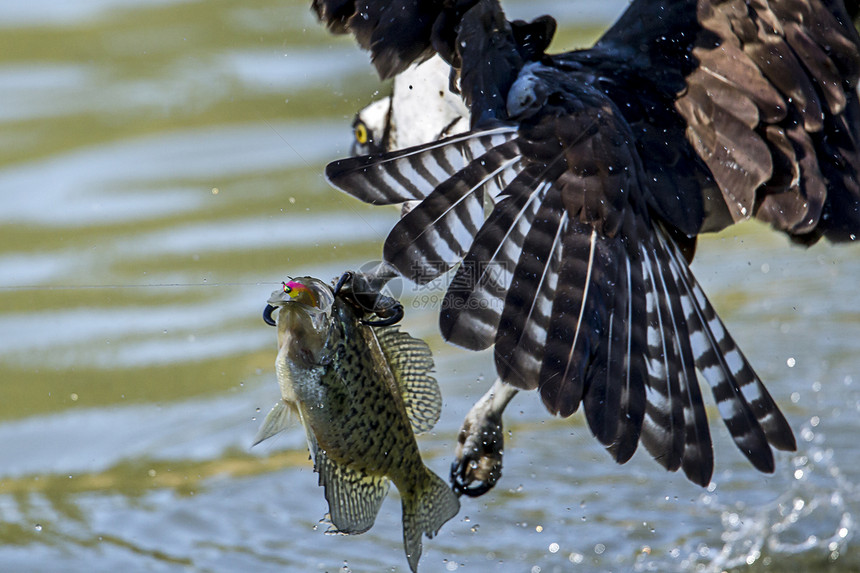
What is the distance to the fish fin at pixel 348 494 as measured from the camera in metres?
2.72

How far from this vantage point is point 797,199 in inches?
142

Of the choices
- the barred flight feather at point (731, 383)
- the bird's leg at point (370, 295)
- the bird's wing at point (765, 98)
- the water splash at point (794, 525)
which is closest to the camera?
the bird's leg at point (370, 295)

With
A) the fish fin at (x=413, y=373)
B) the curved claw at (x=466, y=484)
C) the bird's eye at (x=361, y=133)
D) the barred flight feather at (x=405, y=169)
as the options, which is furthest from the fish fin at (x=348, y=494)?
the bird's eye at (x=361, y=133)

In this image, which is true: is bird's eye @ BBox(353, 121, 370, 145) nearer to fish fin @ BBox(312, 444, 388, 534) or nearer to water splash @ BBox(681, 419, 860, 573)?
A: water splash @ BBox(681, 419, 860, 573)

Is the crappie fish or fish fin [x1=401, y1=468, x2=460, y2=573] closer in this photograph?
the crappie fish

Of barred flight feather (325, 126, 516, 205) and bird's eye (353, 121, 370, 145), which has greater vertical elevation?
barred flight feather (325, 126, 516, 205)

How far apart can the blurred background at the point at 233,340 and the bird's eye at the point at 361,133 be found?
76cm

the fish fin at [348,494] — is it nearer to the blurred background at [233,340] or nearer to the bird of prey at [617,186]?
the bird of prey at [617,186]

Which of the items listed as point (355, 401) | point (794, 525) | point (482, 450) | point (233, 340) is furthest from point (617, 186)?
point (233, 340)

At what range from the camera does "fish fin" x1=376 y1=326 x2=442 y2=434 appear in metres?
2.92

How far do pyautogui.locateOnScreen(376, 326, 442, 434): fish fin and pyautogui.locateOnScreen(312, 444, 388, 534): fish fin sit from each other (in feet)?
0.75

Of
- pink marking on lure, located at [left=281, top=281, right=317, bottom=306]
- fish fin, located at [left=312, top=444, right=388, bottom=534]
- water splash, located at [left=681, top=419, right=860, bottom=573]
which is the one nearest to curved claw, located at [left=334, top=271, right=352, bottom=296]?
pink marking on lure, located at [left=281, top=281, right=317, bottom=306]

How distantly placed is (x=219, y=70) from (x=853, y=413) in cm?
500

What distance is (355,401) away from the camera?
8.75 ft
